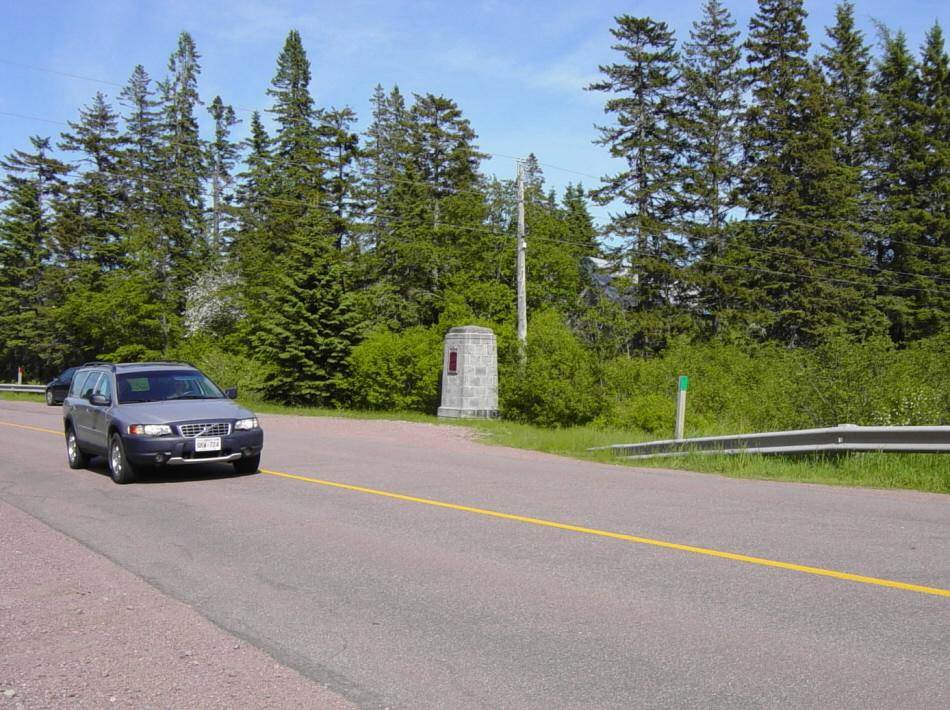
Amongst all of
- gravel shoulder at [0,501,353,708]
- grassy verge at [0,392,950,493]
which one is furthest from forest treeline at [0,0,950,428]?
gravel shoulder at [0,501,353,708]

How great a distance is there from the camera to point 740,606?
544 cm

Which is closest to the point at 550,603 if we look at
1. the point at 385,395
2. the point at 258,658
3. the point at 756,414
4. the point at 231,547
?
the point at 258,658

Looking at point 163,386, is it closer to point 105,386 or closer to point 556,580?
point 105,386

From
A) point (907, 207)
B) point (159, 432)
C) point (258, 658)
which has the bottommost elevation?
point (258, 658)

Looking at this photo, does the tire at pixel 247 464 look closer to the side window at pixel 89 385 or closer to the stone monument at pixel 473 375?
the side window at pixel 89 385

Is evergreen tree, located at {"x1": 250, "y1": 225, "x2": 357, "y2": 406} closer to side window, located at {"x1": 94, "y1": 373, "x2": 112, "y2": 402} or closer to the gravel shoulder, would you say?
side window, located at {"x1": 94, "y1": 373, "x2": 112, "y2": 402}

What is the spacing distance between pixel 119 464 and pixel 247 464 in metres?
1.76

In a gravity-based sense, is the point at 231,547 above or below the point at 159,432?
below

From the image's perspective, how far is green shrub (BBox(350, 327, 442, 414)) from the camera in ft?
94.2

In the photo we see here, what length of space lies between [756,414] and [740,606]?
14891mm

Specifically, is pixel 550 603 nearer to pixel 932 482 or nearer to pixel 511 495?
pixel 511 495

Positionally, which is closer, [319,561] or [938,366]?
[319,561]

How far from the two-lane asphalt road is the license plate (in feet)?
1.69

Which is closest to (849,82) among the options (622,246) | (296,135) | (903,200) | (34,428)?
(903,200)
